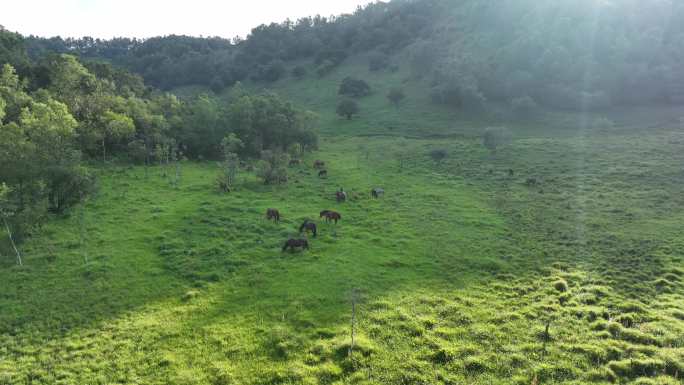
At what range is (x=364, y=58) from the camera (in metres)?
145

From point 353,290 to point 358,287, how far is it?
1.80ft

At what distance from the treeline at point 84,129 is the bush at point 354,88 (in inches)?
1754

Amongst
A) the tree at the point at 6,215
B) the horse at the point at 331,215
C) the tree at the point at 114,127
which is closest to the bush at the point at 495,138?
the horse at the point at 331,215

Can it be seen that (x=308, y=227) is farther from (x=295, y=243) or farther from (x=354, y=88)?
(x=354, y=88)

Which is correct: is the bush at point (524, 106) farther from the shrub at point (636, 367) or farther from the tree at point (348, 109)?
the shrub at point (636, 367)

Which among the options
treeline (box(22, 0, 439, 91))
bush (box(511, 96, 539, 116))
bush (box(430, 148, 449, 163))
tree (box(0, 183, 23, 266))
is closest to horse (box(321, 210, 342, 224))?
tree (box(0, 183, 23, 266))

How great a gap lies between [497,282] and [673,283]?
10.8 meters

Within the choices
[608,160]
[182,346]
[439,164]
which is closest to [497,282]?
[182,346]

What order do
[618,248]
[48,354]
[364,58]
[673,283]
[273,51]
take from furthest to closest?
[273,51]
[364,58]
[618,248]
[673,283]
[48,354]

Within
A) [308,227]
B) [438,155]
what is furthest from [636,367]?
[438,155]

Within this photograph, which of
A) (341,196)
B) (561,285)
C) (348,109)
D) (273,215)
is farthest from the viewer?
(348,109)

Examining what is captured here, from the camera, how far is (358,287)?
2188 cm

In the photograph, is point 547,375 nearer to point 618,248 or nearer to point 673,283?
point 673,283

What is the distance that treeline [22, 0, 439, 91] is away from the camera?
147875mm
